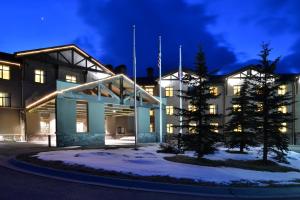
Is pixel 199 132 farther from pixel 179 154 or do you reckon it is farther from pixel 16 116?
pixel 16 116

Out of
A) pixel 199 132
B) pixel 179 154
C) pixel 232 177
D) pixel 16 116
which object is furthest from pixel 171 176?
pixel 16 116

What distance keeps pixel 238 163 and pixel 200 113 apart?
436 cm

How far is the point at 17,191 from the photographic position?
10711mm

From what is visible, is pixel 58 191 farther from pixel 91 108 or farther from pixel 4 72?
pixel 4 72

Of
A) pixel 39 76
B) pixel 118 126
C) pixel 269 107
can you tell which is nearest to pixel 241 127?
pixel 269 107

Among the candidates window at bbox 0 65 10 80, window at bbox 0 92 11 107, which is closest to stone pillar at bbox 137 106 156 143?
window at bbox 0 92 11 107

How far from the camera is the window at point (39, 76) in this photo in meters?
38.9

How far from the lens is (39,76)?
39344mm

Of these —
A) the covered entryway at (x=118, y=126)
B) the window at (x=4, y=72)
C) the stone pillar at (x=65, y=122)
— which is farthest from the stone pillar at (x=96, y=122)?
the covered entryway at (x=118, y=126)

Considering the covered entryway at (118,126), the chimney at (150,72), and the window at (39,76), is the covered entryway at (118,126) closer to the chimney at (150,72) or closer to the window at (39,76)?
the window at (39,76)

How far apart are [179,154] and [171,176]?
11.1 meters

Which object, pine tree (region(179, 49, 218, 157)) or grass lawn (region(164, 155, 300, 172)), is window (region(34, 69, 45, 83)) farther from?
pine tree (region(179, 49, 218, 157))

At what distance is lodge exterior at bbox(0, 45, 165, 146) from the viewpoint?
29.7 metres

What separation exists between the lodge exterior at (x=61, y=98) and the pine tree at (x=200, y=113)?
10.7m
